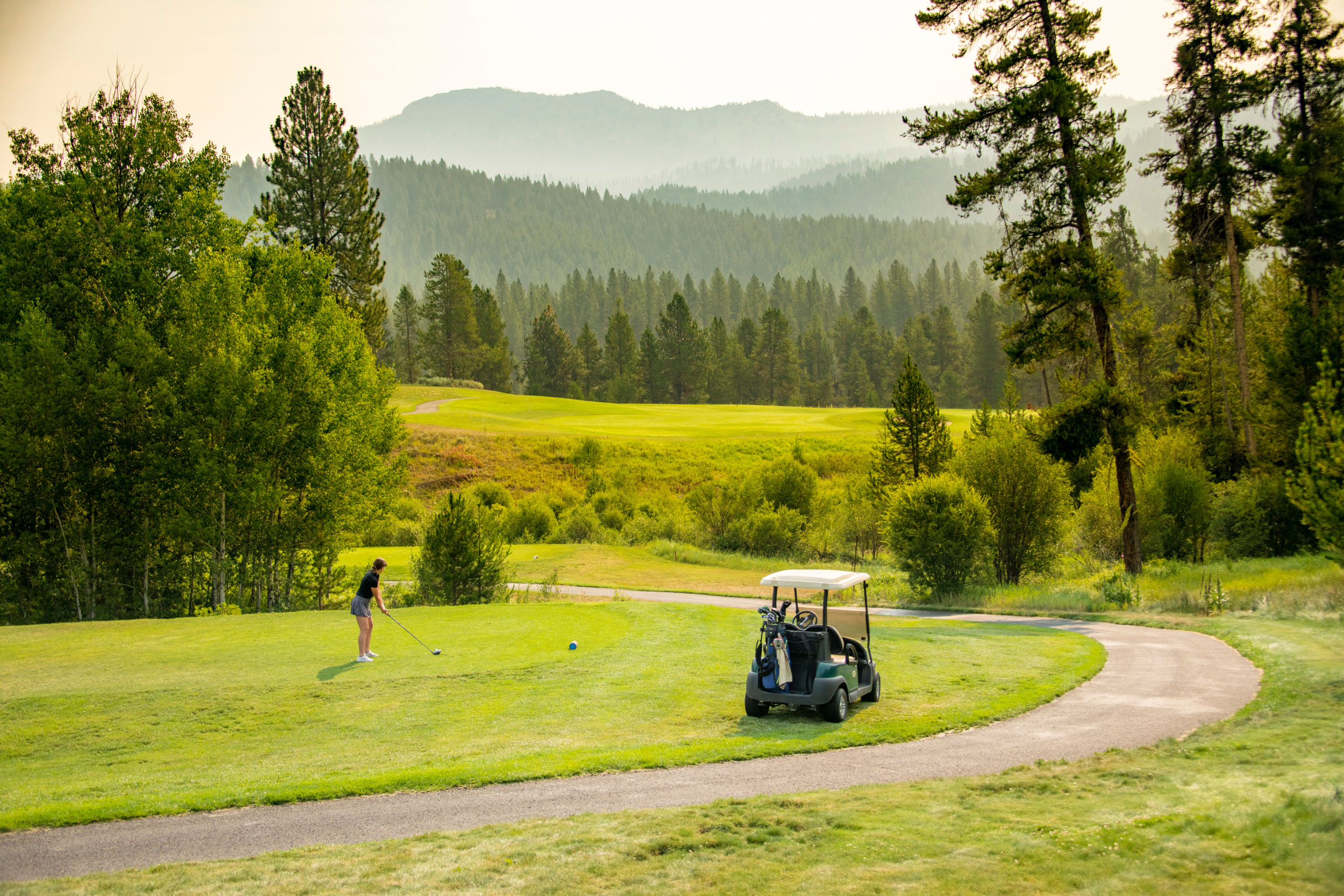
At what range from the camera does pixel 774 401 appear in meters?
129

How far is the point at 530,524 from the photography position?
164 ft

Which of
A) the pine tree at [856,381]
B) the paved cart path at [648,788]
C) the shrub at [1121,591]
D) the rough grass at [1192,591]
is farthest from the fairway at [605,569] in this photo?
the pine tree at [856,381]

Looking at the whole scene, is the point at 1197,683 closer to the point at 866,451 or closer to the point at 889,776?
the point at 889,776

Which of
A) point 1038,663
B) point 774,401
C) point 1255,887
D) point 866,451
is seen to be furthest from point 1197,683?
point 774,401

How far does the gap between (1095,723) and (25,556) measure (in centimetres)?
2778

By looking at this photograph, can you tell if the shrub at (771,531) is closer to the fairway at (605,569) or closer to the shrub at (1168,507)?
the fairway at (605,569)

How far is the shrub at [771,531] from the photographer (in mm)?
47031

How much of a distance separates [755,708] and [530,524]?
3838cm

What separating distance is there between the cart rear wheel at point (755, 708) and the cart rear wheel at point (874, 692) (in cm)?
184

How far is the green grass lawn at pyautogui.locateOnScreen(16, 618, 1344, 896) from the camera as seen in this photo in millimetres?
5492

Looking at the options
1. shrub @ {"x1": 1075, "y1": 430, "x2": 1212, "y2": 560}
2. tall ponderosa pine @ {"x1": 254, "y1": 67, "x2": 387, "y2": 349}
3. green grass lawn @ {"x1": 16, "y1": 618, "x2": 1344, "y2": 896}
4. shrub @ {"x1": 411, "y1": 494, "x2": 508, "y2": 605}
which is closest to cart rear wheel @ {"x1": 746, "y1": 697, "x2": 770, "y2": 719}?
green grass lawn @ {"x1": 16, "y1": 618, "x2": 1344, "y2": 896}

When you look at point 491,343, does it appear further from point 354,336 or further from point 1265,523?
point 1265,523

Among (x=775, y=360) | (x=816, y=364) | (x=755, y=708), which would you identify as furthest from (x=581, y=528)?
(x=816, y=364)

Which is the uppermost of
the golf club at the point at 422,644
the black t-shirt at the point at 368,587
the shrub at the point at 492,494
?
the shrub at the point at 492,494
